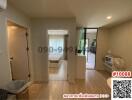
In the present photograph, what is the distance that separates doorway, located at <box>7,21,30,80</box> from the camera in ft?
13.2

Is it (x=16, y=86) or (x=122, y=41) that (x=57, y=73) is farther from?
(x=122, y=41)

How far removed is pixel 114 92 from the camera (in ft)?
4.56

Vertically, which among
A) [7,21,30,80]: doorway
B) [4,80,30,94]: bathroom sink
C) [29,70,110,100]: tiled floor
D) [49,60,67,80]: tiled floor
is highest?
[7,21,30,80]: doorway

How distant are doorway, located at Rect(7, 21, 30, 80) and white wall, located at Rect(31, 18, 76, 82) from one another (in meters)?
0.35

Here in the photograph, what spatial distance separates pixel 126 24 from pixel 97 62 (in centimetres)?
248

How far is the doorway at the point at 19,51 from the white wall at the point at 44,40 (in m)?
0.35

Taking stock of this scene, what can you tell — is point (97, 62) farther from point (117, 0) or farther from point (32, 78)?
point (117, 0)

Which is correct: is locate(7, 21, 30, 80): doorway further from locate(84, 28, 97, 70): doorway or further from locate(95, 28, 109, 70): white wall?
locate(95, 28, 109, 70): white wall

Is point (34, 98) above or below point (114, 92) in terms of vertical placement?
below

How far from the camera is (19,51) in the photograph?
412 cm

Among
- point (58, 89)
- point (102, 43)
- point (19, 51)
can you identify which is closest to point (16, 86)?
point (58, 89)

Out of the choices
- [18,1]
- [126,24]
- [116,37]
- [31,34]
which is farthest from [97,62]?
[18,1]

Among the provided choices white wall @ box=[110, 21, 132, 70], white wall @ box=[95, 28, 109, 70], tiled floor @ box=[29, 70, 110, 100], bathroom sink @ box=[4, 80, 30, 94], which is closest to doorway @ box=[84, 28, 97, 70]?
white wall @ box=[95, 28, 109, 70]

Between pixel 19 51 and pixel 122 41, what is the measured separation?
4.02 m
